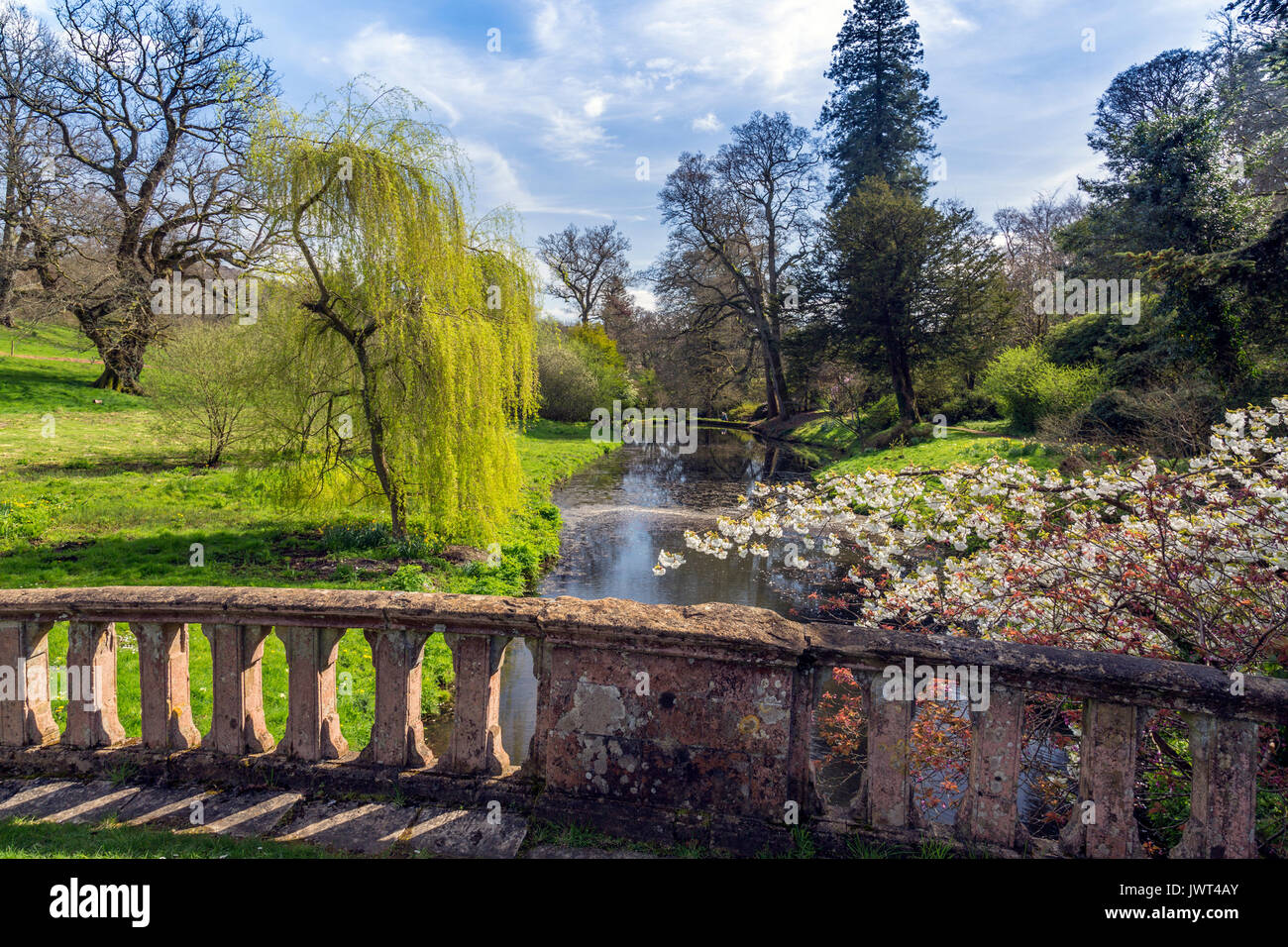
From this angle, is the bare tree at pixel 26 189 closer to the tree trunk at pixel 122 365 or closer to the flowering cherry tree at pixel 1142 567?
the tree trunk at pixel 122 365

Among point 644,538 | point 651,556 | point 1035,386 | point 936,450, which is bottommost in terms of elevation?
point 651,556

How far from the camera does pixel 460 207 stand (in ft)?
34.5

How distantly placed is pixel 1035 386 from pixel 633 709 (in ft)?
72.4

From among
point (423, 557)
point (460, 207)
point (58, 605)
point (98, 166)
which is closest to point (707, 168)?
point (98, 166)

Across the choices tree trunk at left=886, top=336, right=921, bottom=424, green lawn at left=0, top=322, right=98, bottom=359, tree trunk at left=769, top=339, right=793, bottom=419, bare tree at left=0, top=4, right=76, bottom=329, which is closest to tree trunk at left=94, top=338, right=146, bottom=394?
bare tree at left=0, top=4, right=76, bottom=329

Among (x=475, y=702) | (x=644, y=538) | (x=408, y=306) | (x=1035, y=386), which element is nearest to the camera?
(x=475, y=702)

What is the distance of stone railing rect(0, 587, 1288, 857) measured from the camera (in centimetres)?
256

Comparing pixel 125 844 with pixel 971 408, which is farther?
pixel 971 408

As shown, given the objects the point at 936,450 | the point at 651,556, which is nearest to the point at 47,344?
the point at 651,556

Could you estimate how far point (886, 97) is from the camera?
111ft

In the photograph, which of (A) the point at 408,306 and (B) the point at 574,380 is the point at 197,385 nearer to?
(A) the point at 408,306

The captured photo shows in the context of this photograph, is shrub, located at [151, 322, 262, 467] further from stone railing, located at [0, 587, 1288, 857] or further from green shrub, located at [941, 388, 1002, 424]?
green shrub, located at [941, 388, 1002, 424]

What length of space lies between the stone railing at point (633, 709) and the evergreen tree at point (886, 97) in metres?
36.1

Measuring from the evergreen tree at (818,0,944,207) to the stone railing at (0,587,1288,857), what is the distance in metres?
36.1
